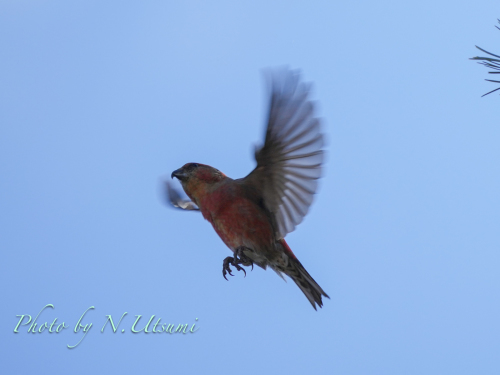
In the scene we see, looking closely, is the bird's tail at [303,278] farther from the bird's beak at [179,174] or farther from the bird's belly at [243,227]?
the bird's beak at [179,174]

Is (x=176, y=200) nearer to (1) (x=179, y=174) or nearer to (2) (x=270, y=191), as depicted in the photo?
(1) (x=179, y=174)

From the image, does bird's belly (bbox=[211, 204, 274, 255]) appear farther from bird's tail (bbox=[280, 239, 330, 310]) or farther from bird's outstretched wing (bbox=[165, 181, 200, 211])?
bird's outstretched wing (bbox=[165, 181, 200, 211])

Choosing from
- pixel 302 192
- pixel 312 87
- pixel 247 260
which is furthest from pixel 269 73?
pixel 247 260

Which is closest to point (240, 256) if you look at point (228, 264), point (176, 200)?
point (228, 264)

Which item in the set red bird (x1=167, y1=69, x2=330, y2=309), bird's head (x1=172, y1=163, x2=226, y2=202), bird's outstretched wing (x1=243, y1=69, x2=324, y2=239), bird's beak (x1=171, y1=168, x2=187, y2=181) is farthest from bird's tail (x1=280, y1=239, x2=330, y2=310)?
bird's beak (x1=171, y1=168, x2=187, y2=181)

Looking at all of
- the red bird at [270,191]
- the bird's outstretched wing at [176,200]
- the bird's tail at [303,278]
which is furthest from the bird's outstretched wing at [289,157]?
the bird's outstretched wing at [176,200]

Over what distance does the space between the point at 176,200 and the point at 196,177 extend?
900 millimetres

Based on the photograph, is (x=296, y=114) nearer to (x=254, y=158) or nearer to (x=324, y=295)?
(x=254, y=158)

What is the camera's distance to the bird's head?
5.06 metres

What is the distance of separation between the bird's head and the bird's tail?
0.88 meters

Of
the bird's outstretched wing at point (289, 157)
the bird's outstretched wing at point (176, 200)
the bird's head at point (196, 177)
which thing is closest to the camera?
the bird's outstretched wing at point (289, 157)

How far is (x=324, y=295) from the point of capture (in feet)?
17.0

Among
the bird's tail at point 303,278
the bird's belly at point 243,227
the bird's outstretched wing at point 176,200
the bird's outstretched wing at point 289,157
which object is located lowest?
the bird's outstretched wing at point 176,200

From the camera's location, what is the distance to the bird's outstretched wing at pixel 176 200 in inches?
230
